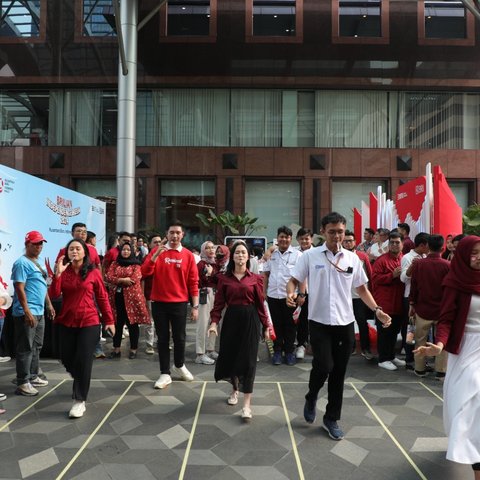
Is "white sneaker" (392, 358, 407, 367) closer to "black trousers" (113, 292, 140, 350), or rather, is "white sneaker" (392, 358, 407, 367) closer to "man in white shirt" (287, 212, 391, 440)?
"man in white shirt" (287, 212, 391, 440)

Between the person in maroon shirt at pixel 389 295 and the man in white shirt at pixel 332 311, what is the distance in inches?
93.1

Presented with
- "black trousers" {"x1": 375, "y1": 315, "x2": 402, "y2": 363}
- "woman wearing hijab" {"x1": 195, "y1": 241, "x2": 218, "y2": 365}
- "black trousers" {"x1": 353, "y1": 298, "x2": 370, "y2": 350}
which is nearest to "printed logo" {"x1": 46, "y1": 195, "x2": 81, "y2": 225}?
"woman wearing hijab" {"x1": 195, "y1": 241, "x2": 218, "y2": 365}

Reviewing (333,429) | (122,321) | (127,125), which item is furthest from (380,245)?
(127,125)

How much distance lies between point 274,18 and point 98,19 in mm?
7433

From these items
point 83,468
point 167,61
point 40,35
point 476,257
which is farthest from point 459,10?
point 83,468

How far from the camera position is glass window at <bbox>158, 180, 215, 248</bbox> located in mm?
18891

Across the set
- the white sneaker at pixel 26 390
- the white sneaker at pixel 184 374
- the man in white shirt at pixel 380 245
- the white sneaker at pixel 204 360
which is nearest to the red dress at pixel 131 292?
the white sneaker at pixel 204 360

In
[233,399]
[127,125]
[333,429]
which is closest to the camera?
[333,429]

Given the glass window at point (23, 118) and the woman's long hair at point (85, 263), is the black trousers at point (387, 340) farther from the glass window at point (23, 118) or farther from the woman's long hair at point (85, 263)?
the glass window at point (23, 118)

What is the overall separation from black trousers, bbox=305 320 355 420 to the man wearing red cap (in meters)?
3.13

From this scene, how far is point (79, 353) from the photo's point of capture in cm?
439

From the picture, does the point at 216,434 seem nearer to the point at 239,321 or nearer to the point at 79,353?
the point at 239,321

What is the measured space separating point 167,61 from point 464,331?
60.0 ft

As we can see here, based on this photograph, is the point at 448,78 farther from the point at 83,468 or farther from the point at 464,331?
the point at 83,468
